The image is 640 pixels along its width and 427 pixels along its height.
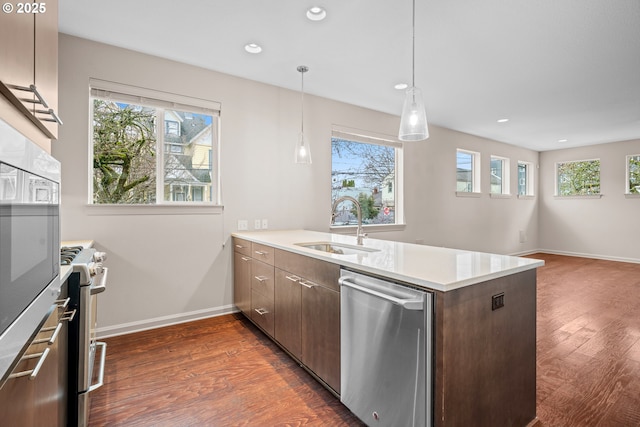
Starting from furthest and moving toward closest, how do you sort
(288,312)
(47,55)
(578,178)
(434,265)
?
(578,178)
(288,312)
(434,265)
(47,55)

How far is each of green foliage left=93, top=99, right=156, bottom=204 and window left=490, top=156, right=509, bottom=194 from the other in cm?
652

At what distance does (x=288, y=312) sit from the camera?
2.32 m

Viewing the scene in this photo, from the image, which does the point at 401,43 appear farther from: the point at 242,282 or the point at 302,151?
the point at 242,282

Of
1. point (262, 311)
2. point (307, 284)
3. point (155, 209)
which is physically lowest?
point (262, 311)

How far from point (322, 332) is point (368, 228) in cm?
271

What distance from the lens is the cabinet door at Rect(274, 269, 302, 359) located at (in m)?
2.21

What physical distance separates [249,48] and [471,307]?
2.76 meters

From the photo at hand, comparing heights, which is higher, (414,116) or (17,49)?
(414,116)

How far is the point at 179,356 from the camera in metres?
2.49

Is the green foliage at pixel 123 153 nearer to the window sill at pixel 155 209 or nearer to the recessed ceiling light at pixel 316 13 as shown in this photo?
the window sill at pixel 155 209

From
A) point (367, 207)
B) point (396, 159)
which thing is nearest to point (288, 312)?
point (367, 207)

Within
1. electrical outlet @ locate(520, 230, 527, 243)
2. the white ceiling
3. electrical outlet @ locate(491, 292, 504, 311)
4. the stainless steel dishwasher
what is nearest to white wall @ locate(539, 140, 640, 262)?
electrical outlet @ locate(520, 230, 527, 243)

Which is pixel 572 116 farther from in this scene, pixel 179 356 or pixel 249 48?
pixel 179 356

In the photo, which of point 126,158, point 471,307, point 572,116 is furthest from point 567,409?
point 572,116
